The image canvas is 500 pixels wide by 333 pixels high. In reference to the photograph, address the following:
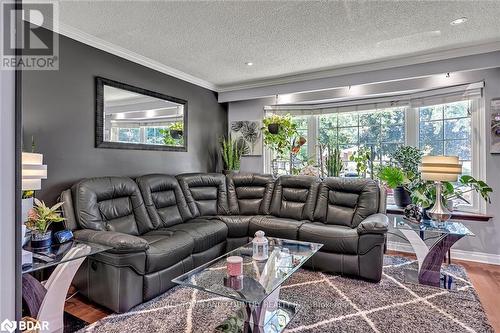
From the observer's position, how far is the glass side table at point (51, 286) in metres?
1.85

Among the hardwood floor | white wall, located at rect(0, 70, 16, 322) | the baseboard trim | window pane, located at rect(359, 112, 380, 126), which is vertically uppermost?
window pane, located at rect(359, 112, 380, 126)

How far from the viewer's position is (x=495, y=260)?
3.38 metres

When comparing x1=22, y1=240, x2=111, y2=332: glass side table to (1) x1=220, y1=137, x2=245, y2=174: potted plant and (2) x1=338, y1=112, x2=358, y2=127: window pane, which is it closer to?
(1) x1=220, y1=137, x2=245, y2=174: potted plant

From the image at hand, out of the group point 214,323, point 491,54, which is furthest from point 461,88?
point 214,323

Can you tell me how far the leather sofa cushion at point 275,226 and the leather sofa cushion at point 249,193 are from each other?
395mm

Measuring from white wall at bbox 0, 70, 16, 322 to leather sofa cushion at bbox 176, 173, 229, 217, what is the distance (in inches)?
127

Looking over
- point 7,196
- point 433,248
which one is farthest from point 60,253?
point 433,248

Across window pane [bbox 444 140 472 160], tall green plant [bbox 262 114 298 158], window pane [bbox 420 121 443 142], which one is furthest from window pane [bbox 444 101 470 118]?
tall green plant [bbox 262 114 298 158]

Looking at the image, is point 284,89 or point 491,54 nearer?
point 491,54

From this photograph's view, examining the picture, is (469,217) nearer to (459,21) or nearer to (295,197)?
(295,197)

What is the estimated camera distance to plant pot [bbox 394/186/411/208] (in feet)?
12.4

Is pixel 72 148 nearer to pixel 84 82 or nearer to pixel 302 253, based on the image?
pixel 84 82

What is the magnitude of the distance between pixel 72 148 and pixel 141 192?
2.72 ft

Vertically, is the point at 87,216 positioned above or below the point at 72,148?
below
